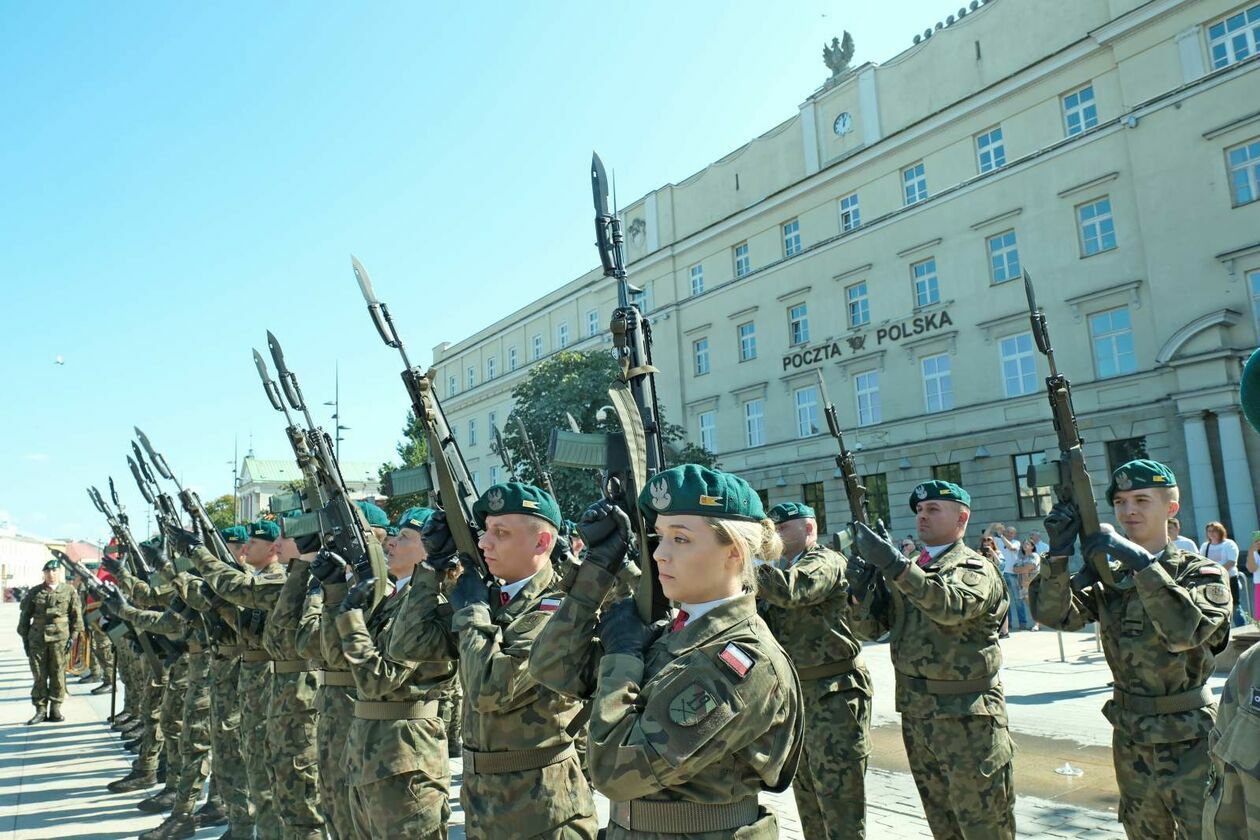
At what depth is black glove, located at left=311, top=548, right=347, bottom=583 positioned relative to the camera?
4.87 m

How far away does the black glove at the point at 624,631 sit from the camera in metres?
2.49

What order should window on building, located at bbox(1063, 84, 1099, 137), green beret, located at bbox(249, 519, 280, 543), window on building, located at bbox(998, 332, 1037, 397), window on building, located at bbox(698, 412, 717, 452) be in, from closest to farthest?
green beret, located at bbox(249, 519, 280, 543) → window on building, located at bbox(1063, 84, 1099, 137) → window on building, located at bbox(998, 332, 1037, 397) → window on building, located at bbox(698, 412, 717, 452)

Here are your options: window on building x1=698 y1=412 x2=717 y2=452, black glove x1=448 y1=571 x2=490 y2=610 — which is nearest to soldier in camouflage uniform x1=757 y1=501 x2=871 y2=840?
black glove x1=448 y1=571 x2=490 y2=610

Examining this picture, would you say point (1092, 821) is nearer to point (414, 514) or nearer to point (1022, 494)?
point (414, 514)

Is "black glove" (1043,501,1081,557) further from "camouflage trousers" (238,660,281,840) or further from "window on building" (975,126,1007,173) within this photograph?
"window on building" (975,126,1007,173)

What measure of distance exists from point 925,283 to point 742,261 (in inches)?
331

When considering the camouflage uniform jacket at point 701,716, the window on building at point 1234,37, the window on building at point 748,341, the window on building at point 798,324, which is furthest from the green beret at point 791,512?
the window on building at point 748,341

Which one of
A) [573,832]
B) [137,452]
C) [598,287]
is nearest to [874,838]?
[573,832]

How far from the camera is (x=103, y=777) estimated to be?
30.0 feet

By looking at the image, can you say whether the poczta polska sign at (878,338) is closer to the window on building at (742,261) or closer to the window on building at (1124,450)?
the window on building at (742,261)

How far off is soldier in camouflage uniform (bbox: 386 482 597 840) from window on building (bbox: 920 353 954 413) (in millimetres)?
23618

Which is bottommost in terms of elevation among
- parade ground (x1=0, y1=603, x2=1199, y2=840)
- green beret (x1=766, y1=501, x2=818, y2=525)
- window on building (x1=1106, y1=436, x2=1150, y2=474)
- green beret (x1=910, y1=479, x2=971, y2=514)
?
parade ground (x1=0, y1=603, x2=1199, y2=840)

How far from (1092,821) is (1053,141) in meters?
22.2

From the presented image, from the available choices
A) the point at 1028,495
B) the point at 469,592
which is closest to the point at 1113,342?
the point at 1028,495
